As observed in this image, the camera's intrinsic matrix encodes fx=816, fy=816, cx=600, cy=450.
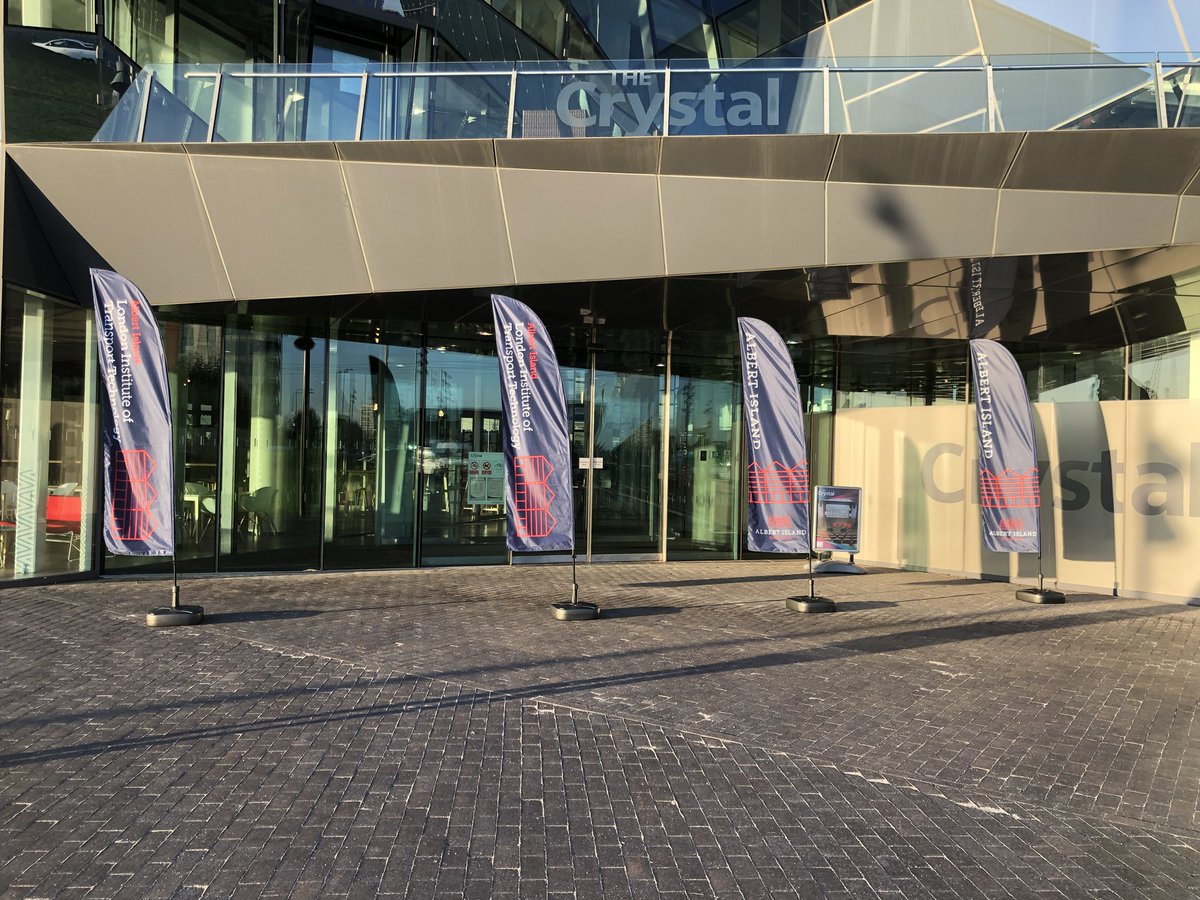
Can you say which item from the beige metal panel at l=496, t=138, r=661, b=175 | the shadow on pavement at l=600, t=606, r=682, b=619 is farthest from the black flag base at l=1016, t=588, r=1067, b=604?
the beige metal panel at l=496, t=138, r=661, b=175

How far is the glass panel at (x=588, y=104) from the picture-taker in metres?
10.8

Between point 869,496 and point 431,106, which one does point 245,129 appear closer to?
point 431,106

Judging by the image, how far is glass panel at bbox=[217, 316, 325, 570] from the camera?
14.1 metres

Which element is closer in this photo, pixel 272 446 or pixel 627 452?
pixel 272 446

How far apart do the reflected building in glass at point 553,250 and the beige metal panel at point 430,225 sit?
5 centimetres

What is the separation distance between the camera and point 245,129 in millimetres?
11289

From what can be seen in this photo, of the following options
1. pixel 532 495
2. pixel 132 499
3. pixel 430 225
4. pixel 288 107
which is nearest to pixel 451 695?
pixel 532 495

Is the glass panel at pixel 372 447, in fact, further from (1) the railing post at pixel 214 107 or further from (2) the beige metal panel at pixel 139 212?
(1) the railing post at pixel 214 107

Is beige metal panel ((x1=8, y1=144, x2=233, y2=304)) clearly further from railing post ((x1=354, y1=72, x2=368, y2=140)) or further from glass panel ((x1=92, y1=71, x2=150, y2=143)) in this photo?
railing post ((x1=354, y1=72, x2=368, y2=140))

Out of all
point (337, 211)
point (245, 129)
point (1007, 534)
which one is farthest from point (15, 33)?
point (1007, 534)

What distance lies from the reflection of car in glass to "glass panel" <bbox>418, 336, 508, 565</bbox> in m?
6.53

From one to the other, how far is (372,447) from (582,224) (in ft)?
20.2

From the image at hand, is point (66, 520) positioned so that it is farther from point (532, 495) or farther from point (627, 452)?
point (627, 452)

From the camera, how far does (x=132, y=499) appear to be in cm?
944
